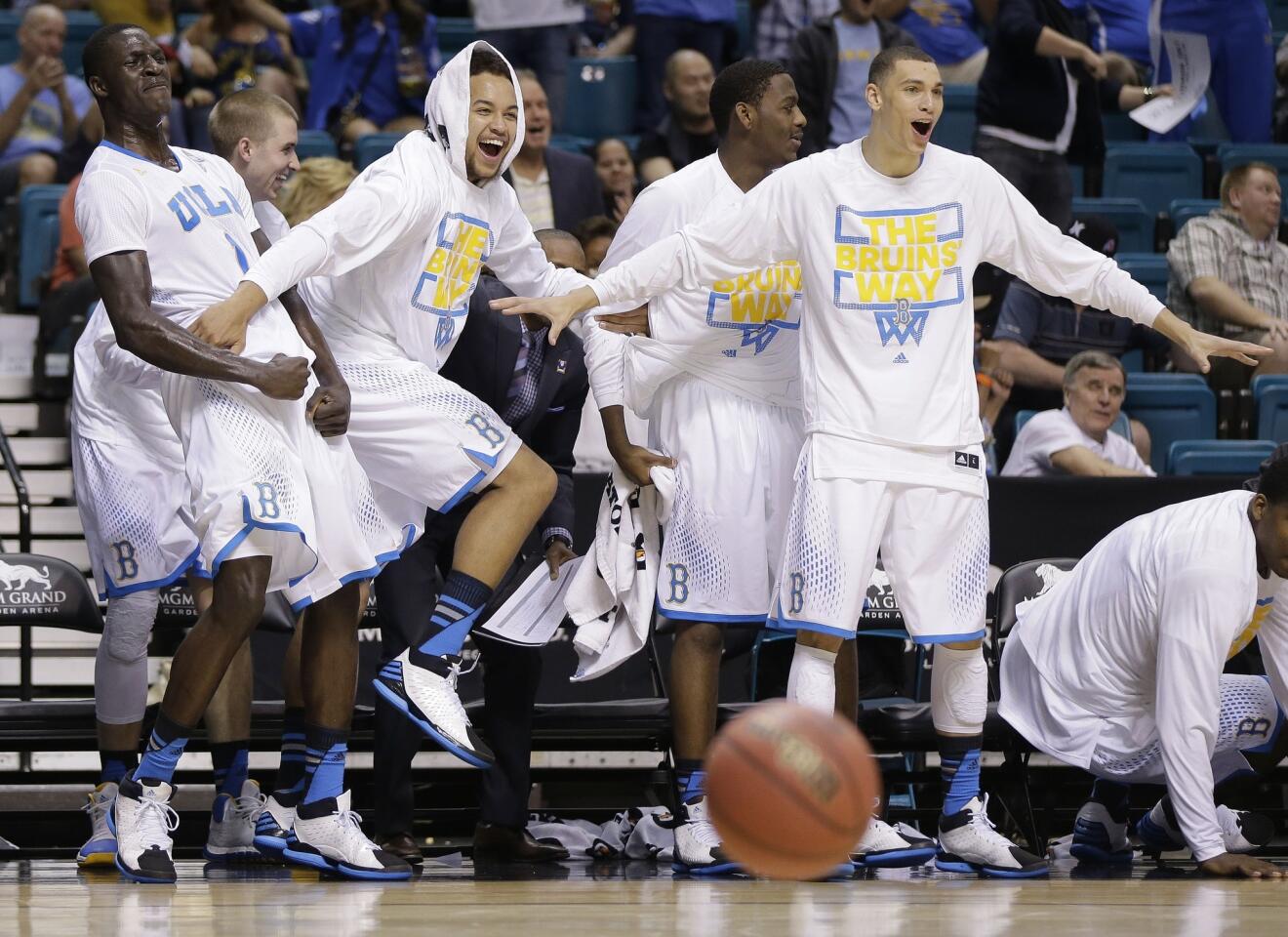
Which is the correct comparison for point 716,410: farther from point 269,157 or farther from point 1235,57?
point 1235,57

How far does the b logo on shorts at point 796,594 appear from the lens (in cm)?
518

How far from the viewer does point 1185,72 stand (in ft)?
29.1

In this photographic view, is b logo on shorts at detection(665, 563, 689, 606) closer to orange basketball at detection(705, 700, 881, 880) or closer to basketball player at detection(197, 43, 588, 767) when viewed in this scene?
basketball player at detection(197, 43, 588, 767)

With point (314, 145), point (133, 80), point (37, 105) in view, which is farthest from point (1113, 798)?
point (37, 105)

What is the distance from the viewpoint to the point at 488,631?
18.2 feet

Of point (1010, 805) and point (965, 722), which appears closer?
point (965, 722)

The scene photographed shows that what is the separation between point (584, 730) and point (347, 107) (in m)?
5.29

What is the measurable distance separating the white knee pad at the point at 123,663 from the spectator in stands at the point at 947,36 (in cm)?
697

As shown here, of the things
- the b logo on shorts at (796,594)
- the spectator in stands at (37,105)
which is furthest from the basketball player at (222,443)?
the spectator in stands at (37,105)

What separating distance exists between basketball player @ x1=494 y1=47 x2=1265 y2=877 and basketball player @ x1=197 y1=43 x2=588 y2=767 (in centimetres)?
30

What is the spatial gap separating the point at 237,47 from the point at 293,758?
579cm

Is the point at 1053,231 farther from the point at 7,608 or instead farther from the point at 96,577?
the point at 7,608

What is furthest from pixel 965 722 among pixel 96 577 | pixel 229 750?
pixel 96 577

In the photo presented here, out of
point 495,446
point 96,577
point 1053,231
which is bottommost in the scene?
point 96,577
